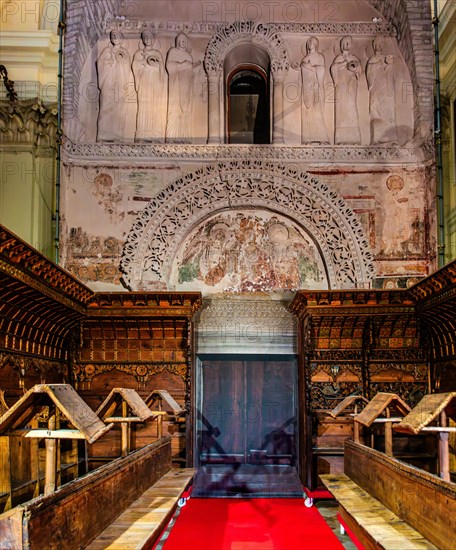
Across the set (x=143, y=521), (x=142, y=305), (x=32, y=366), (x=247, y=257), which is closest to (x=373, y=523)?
(x=143, y=521)

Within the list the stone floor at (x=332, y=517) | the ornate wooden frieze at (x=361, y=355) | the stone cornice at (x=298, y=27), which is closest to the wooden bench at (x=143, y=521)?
the stone floor at (x=332, y=517)

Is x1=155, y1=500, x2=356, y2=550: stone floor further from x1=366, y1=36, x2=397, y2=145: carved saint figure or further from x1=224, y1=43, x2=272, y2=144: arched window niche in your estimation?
x1=224, y1=43, x2=272, y2=144: arched window niche

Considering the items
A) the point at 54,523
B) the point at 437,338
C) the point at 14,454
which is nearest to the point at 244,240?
the point at 437,338

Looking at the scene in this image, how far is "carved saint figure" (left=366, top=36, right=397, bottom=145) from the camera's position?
38.0 feet

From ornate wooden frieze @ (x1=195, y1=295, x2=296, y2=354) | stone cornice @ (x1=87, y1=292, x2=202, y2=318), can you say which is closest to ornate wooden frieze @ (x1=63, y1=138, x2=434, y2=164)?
ornate wooden frieze @ (x1=195, y1=295, x2=296, y2=354)

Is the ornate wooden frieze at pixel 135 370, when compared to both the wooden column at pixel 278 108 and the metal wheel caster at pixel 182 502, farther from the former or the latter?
the wooden column at pixel 278 108

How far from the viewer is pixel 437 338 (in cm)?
997

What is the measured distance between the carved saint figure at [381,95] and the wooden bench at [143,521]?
6818mm

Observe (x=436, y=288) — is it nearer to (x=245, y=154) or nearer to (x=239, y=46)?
(x=245, y=154)

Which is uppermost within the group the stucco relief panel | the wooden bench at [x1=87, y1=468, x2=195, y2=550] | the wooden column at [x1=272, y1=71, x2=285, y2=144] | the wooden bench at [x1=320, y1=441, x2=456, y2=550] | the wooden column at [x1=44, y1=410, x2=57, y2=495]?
the wooden column at [x1=272, y1=71, x2=285, y2=144]

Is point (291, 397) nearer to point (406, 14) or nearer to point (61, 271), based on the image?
point (61, 271)

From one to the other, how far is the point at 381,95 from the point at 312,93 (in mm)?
1147

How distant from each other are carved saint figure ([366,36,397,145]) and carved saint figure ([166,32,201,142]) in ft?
9.63

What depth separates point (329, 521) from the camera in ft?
28.3
